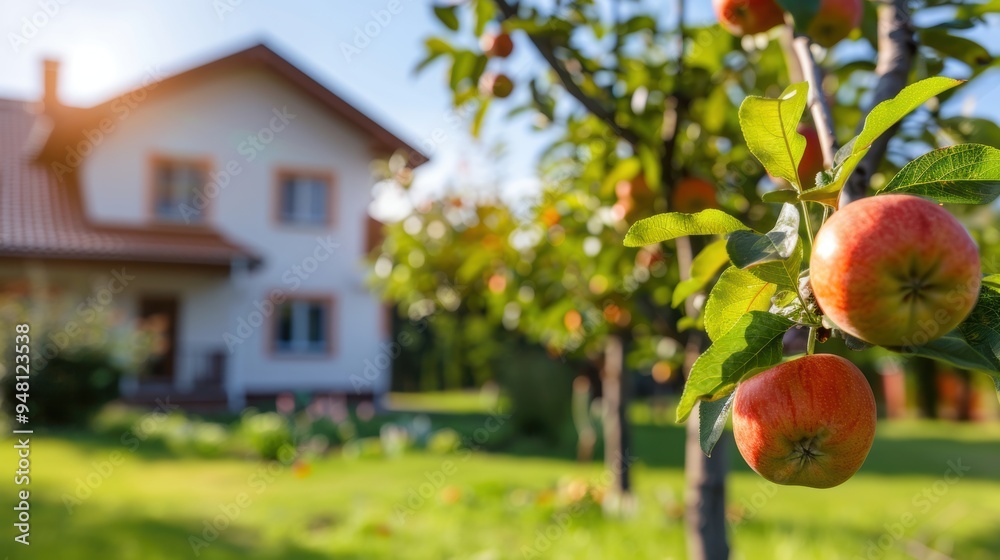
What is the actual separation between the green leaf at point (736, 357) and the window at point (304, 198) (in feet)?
49.5

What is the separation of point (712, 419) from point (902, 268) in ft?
0.87

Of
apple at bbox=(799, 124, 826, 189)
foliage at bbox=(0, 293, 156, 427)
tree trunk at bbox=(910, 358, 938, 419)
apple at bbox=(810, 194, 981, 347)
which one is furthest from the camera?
tree trunk at bbox=(910, 358, 938, 419)

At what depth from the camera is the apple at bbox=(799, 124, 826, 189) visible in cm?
157

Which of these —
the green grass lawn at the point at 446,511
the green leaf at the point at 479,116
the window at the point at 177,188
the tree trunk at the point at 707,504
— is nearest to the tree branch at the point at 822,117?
the tree trunk at the point at 707,504

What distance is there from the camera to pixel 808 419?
84cm

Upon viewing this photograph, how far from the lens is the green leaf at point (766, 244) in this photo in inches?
30.4

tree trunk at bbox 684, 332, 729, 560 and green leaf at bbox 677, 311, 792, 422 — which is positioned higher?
green leaf at bbox 677, 311, 792, 422

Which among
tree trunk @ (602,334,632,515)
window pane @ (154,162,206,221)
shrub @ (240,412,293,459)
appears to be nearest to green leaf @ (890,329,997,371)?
tree trunk @ (602,334,632,515)

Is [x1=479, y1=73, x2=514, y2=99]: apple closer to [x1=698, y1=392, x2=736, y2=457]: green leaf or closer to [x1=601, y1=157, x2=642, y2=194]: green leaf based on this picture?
[x1=601, y1=157, x2=642, y2=194]: green leaf

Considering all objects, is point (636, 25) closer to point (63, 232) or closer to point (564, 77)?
point (564, 77)

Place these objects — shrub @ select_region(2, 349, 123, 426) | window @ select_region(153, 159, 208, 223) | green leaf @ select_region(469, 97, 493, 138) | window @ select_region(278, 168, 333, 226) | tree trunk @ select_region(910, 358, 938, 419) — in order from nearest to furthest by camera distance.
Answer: green leaf @ select_region(469, 97, 493, 138)
shrub @ select_region(2, 349, 123, 426)
window @ select_region(153, 159, 208, 223)
window @ select_region(278, 168, 333, 226)
tree trunk @ select_region(910, 358, 938, 419)

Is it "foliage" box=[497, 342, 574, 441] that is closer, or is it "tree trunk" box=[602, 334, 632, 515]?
"tree trunk" box=[602, 334, 632, 515]

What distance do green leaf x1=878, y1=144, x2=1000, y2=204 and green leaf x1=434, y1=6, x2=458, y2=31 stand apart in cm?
152

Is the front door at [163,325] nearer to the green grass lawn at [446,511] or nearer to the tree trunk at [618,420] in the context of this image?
the green grass lawn at [446,511]
